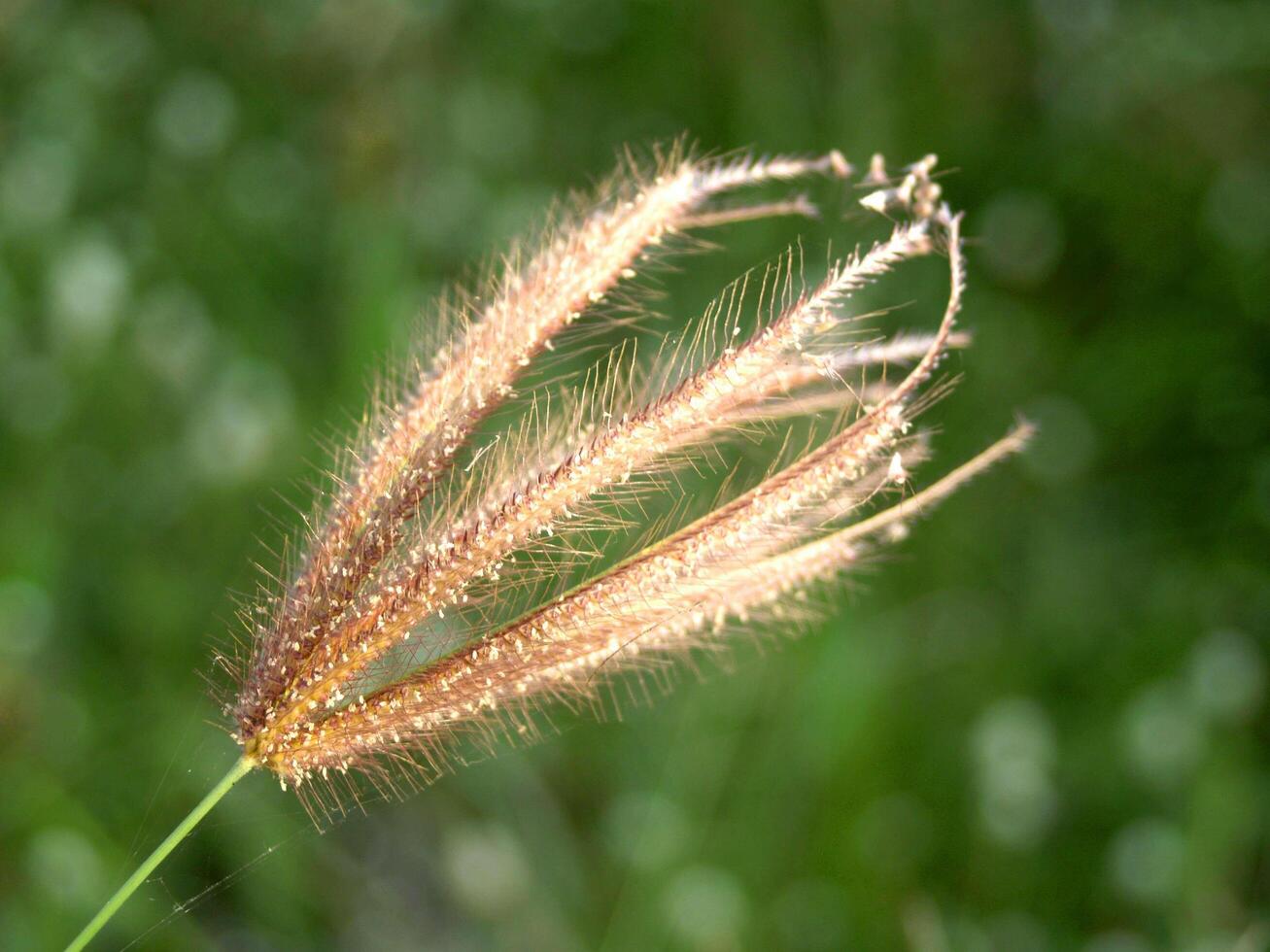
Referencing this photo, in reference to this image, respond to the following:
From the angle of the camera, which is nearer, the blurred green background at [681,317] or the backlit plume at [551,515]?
the backlit plume at [551,515]

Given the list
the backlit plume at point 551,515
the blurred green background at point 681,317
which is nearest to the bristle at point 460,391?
the backlit plume at point 551,515

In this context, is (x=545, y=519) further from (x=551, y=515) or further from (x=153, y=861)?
(x=153, y=861)

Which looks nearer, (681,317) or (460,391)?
(460,391)

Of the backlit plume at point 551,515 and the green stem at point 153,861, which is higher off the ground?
the backlit plume at point 551,515

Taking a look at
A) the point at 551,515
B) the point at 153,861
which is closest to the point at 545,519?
the point at 551,515

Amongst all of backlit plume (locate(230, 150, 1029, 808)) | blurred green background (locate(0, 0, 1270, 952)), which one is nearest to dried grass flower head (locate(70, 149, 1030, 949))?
backlit plume (locate(230, 150, 1029, 808))

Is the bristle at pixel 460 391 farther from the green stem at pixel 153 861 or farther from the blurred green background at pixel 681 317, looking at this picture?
the blurred green background at pixel 681 317

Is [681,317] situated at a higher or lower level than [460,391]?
lower

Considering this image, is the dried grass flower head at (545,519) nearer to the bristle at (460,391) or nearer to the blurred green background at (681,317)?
the bristle at (460,391)
